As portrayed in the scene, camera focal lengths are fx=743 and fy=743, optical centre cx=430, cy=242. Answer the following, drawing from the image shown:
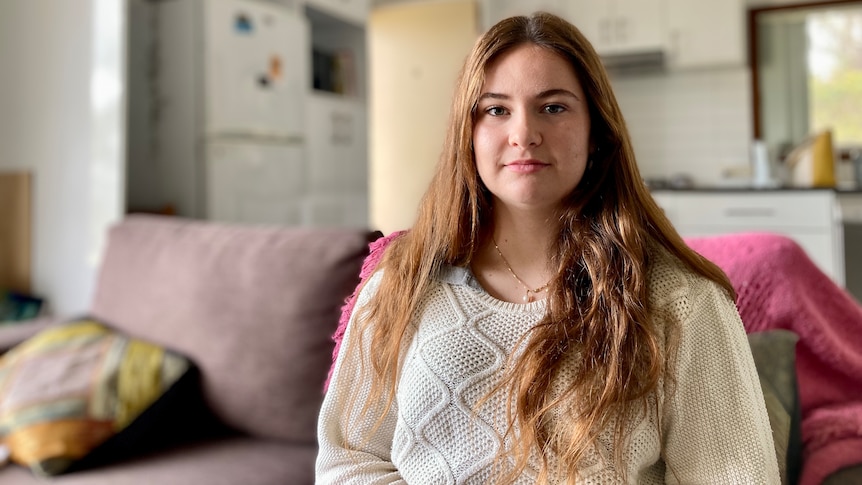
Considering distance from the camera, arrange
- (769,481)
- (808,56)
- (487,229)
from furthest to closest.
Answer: (808,56) → (487,229) → (769,481)

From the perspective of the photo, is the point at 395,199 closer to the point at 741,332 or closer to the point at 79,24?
the point at 79,24

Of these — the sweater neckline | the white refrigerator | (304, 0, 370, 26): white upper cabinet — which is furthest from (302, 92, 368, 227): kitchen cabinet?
the sweater neckline

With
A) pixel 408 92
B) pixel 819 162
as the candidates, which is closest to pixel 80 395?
pixel 819 162

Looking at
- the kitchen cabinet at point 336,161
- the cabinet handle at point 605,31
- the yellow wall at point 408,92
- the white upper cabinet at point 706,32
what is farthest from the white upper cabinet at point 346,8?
the white upper cabinet at point 706,32

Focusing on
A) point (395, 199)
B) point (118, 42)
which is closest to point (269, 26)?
point (118, 42)

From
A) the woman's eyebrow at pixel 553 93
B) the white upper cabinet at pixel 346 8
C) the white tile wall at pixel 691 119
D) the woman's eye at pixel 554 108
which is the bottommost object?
the woman's eye at pixel 554 108

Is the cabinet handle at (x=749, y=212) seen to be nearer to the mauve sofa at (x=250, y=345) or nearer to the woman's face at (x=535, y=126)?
the mauve sofa at (x=250, y=345)

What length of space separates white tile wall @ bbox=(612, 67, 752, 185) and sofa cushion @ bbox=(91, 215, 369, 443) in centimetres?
295

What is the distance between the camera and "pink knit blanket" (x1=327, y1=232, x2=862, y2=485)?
112cm

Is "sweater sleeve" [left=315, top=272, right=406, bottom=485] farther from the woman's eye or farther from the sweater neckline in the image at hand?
the woman's eye

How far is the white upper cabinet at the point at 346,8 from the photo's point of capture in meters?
3.72

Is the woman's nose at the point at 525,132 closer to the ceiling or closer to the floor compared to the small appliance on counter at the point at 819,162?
closer to the floor

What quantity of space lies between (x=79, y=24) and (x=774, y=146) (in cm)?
349

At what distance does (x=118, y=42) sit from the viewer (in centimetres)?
257
